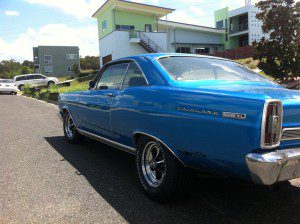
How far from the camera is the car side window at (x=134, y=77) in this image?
4138mm

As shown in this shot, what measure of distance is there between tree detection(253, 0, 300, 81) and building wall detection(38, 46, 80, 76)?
176 ft

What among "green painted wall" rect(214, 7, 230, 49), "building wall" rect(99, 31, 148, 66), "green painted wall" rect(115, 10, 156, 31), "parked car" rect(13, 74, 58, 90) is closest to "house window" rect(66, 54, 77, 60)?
"green painted wall" rect(214, 7, 230, 49)

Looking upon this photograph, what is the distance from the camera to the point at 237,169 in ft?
9.41

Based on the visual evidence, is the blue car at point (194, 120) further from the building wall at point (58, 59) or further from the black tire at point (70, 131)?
the building wall at point (58, 59)

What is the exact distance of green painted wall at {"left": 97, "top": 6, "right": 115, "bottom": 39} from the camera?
31.8 m

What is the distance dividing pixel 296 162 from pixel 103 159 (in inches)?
134

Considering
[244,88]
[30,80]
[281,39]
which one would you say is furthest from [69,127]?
[30,80]

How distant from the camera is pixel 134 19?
33.1 metres

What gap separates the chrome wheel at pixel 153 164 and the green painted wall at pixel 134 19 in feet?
96.6

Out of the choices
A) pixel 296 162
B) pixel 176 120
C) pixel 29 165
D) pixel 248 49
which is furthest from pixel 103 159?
pixel 248 49

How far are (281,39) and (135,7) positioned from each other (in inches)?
864

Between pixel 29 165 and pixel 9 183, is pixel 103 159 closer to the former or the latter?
pixel 29 165

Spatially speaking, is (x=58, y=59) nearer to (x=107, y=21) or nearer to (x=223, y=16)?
(x=223, y=16)

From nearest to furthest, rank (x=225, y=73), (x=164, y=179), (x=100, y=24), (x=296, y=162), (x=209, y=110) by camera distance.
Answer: (x=296, y=162), (x=209, y=110), (x=164, y=179), (x=225, y=73), (x=100, y=24)
